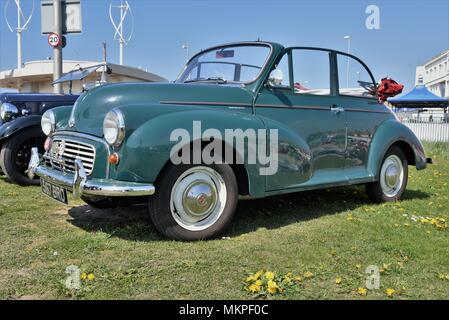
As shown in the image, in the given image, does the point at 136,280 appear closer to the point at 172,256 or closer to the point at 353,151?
the point at 172,256

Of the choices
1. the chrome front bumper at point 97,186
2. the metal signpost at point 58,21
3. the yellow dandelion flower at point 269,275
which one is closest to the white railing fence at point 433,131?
the metal signpost at point 58,21

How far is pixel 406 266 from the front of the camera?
3494mm

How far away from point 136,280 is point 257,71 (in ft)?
8.18

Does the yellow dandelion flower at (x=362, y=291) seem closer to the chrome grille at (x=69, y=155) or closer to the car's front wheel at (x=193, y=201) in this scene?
the car's front wheel at (x=193, y=201)

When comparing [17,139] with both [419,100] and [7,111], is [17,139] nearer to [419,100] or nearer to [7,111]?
[7,111]

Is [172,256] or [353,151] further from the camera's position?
[353,151]

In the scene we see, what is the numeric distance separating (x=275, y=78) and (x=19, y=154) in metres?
3.90

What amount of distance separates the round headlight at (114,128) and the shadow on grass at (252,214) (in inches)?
35.4

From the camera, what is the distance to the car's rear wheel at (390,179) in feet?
19.2

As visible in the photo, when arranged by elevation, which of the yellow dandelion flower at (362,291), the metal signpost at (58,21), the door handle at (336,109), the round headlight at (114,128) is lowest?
the yellow dandelion flower at (362,291)

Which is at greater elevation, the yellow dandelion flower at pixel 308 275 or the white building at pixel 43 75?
the white building at pixel 43 75

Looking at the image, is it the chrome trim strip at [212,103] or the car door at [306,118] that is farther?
the car door at [306,118]

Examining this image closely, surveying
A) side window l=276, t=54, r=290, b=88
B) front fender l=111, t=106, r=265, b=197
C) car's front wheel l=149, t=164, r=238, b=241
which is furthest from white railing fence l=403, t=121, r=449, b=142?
front fender l=111, t=106, r=265, b=197

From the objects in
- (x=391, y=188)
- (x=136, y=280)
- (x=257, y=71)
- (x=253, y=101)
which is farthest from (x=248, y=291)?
(x=391, y=188)
